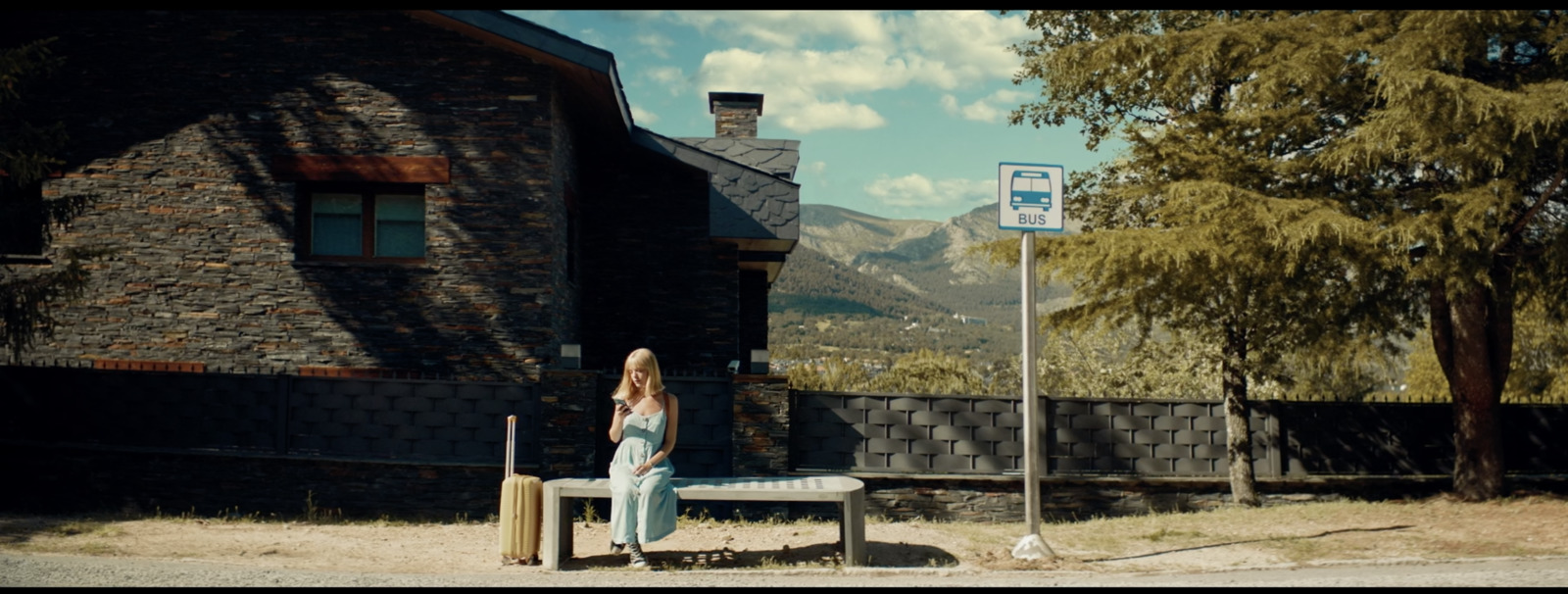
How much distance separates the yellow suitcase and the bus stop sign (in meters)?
4.06

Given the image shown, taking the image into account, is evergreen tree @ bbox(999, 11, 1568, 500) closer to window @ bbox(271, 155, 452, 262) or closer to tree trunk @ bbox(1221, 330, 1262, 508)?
tree trunk @ bbox(1221, 330, 1262, 508)

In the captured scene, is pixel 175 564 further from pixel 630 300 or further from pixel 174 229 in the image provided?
pixel 630 300

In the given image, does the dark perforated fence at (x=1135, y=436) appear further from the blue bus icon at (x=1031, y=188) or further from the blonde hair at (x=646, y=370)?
the blue bus icon at (x=1031, y=188)

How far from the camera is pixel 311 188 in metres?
12.8

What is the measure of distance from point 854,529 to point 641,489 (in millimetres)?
1612

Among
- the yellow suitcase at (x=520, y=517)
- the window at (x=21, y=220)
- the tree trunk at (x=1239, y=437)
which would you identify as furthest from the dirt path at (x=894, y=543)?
the window at (x=21, y=220)

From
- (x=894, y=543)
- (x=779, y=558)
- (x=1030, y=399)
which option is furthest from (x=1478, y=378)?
(x=779, y=558)

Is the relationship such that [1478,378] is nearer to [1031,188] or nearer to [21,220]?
[1031,188]

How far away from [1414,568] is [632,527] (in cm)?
578

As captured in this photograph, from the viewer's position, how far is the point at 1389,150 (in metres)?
10.4

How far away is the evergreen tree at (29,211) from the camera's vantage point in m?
10.6

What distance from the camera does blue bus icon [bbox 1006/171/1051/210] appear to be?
849cm

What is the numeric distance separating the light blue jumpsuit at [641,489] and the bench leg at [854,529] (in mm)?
1294

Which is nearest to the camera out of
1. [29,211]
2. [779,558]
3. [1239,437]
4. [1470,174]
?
[779,558]
